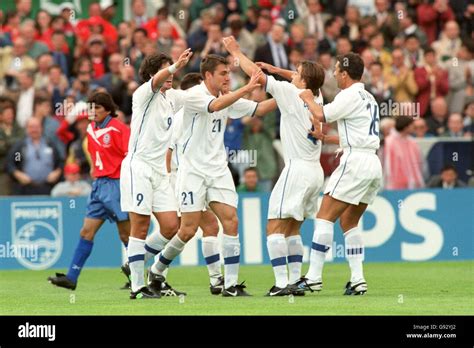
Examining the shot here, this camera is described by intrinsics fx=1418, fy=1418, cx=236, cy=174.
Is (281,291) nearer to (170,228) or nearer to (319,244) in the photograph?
(319,244)

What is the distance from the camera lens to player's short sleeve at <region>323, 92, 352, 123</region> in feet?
47.2

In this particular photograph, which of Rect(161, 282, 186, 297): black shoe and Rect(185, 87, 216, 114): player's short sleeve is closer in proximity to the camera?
Rect(185, 87, 216, 114): player's short sleeve

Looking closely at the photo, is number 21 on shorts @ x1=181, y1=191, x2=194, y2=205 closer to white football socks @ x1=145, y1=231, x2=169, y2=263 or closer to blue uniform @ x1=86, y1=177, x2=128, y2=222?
white football socks @ x1=145, y1=231, x2=169, y2=263

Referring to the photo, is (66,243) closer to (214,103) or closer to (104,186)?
(104,186)

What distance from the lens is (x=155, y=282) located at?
15109 mm

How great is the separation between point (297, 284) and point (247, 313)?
2.27 m

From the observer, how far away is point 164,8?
24.4 metres

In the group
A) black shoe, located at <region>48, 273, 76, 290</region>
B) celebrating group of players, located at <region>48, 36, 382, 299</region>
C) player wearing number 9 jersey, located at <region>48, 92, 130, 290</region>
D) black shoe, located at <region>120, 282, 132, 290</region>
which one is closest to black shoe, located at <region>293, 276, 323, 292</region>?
celebrating group of players, located at <region>48, 36, 382, 299</region>

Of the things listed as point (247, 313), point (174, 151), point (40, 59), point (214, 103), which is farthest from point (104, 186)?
point (40, 59)

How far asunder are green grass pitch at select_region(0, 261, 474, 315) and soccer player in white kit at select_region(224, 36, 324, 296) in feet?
1.58

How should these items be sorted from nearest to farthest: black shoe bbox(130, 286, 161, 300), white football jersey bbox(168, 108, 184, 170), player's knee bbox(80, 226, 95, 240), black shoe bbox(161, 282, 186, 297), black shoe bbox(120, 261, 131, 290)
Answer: black shoe bbox(130, 286, 161, 300) < black shoe bbox(161, 282, 186, 297) < white football jersey bbox(168, 108, 184, 170) < player's knee bbox(80, 226, 95, 240) < black shoe bbox(120, 261, 131, 290)

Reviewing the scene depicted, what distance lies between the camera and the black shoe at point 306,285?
589 inches
